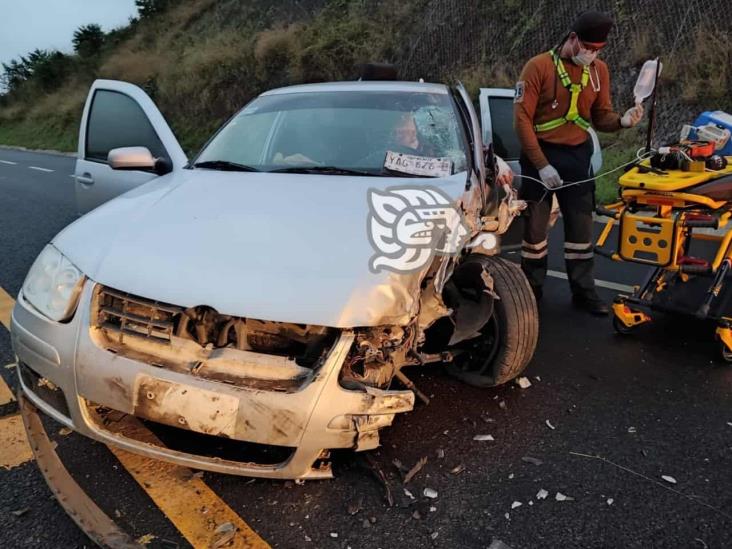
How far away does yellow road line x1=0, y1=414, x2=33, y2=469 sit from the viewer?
2.36 m

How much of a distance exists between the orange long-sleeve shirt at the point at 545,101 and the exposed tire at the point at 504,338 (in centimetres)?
140

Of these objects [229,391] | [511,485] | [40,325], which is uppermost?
[40,325]

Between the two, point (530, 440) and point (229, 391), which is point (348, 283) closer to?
point (229, 391)

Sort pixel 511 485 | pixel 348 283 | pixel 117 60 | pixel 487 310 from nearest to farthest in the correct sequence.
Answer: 1. pixel 348 283
2. pixel 511 485
3. pixel 487 310
4. pixel 117 60

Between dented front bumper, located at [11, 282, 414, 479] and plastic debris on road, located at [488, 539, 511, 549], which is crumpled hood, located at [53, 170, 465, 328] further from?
plastic debris on road, located at [488, 539, 511, 549]

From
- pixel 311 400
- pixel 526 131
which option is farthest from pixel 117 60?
pixel 311 400

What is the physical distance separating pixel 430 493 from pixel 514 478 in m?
0.35

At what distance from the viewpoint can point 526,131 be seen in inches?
158

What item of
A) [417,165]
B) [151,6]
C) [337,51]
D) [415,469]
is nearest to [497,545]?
[415,469]

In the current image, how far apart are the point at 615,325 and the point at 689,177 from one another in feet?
3.21

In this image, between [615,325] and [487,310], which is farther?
[615,325]

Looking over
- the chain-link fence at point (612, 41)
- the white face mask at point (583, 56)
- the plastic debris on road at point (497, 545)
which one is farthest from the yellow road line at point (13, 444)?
the chain-link fence at point (612, 41)

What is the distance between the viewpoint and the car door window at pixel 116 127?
369 centimetres

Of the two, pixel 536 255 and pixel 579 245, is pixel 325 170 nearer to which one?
pixel 536 255
